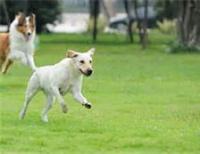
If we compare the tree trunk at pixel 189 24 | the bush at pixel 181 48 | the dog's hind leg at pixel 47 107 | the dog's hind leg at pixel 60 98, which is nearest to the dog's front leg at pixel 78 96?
the dog's hind leg at pixel 60 98

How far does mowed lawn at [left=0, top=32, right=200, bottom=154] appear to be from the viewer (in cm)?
1212

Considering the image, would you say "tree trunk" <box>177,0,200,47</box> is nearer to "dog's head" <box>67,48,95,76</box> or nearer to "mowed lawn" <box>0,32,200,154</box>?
"mowed lawn" <box>0,32,200,154</box>

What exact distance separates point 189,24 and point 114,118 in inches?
1196

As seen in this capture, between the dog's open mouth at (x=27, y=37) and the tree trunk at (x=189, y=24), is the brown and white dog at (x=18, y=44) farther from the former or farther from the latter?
the tree trunk at (x=189, y=24)

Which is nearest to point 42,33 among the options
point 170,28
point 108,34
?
point 108,34

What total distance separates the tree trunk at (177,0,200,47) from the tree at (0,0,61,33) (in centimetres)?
1834

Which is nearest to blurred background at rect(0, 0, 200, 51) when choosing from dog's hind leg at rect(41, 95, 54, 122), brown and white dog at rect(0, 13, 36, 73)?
brown and white dog at rect(0, 13, 36, 73)

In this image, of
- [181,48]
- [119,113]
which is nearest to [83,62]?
[119,113]

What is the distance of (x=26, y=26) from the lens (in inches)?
847

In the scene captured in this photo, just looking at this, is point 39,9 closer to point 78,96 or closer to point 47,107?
point 47,107

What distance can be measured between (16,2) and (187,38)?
21165 millimetres

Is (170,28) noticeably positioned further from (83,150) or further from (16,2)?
(83,150)

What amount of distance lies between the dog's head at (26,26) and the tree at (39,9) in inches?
1567

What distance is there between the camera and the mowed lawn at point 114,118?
12.1 metres
